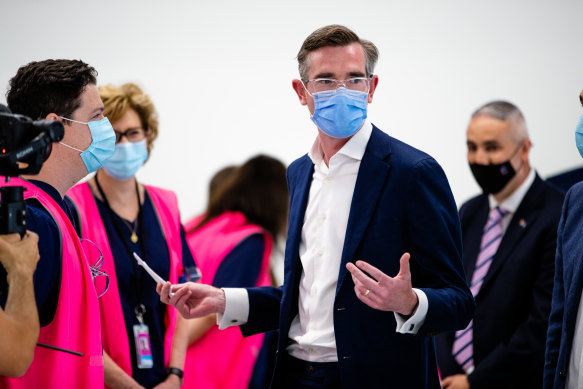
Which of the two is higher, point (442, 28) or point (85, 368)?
point (442, 28)

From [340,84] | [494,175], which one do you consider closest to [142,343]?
[340,84]

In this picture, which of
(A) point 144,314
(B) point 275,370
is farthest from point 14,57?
(B) point 275,370

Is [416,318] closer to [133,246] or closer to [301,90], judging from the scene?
[301,90]

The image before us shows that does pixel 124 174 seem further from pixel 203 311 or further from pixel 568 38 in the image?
pixel 568 38

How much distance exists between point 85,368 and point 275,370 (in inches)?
21.6

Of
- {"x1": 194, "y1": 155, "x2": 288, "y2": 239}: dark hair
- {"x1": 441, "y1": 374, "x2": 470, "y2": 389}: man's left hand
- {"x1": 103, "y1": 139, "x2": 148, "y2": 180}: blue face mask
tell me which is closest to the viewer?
{"x1": 103, "y1": 139, "x2": 148, "y2": 180}: blue face mask

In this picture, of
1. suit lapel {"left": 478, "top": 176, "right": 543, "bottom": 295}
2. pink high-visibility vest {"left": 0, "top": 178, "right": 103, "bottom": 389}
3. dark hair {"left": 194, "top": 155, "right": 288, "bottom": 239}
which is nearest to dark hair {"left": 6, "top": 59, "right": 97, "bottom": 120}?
pink high-visibility vest {"left": 0, "top": 178, "right": 103, "bottom": 389}

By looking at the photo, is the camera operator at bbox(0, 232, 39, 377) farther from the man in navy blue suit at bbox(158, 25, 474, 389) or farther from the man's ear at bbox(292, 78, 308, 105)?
the man's ear at bbox(292, 78, 308, 105)

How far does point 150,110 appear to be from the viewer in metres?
2.74

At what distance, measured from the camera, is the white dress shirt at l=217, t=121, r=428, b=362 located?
73.8 inches

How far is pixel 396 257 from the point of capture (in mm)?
1803

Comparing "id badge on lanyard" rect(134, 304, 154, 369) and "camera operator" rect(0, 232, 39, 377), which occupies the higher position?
"camera operator" rect(0, 232, 39, 377)

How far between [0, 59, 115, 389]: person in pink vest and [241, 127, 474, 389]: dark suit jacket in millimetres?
690

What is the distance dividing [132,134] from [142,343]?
0.85 meters
